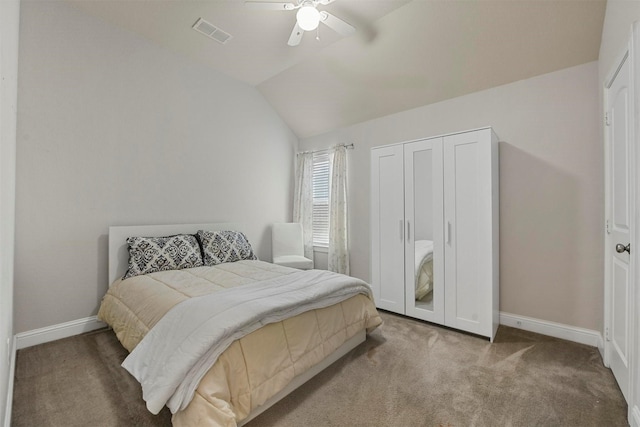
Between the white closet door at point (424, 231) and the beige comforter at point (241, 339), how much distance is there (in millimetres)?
744

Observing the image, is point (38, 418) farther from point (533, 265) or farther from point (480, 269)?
point (533, 265)

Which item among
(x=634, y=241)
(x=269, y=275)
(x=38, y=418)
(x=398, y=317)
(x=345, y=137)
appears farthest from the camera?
(x=345, y=137)

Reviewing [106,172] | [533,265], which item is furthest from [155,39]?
[533,265]

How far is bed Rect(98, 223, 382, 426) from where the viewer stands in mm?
1411

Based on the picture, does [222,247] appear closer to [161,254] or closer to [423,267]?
[161,254]


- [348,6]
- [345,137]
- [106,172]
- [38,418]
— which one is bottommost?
[38,418]

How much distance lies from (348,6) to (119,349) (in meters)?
3.63

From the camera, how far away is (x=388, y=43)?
117 inches

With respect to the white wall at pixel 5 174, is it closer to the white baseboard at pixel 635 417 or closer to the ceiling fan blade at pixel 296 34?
the ceiling fan blade at pixel 296 34

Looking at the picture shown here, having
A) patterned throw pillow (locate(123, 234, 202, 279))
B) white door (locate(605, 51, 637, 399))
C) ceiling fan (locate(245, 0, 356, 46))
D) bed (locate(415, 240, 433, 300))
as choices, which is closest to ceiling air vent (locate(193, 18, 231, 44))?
ceiling fan (locate(245, 0, 356, 46))

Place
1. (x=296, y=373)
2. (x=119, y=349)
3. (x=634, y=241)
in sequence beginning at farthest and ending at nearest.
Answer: (x=119, y=349) → (x=296, y=373) → (x=634, y=241)

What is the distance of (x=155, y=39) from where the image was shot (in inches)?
125

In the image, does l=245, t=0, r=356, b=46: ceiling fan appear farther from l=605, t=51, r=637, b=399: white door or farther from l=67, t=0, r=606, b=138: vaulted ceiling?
l=605, t=51, r=637, b=399: white door

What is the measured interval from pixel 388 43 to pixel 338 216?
219cm
